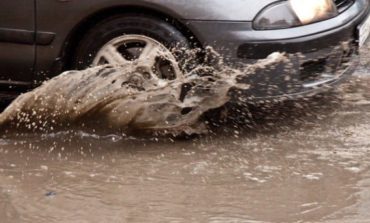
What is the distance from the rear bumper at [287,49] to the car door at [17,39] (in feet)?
3.45

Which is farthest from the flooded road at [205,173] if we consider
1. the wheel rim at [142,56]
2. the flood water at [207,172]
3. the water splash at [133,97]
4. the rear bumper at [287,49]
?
the wheel rim at [142,56]

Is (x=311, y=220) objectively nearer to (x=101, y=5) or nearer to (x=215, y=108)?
(x=215, y=108)

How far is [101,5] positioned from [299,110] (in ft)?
5.26

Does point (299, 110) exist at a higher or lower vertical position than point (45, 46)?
lower

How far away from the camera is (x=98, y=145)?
178 inches

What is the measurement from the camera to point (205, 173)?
4.05m

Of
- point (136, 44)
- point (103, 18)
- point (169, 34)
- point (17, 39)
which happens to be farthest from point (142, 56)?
point (17, 39)

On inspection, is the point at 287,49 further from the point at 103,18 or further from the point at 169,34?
the point at 103,18

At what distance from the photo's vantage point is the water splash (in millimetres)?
4320

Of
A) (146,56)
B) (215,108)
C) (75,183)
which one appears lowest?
(75,183)

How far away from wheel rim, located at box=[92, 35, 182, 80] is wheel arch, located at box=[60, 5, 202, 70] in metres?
0.15

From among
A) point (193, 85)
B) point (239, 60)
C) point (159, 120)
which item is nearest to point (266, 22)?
point (239, 60)

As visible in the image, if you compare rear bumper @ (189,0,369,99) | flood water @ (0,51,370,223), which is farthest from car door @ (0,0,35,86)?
rear bumper @ (189,0,369,99)

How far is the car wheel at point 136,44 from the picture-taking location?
4.35m
